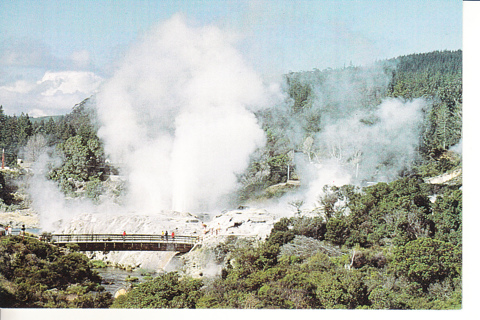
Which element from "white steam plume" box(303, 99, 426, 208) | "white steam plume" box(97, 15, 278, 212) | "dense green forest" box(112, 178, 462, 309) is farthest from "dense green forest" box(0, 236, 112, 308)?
"white steam plume" box(303, 99, 426, 208)

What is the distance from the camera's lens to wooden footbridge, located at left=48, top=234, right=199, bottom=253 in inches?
266

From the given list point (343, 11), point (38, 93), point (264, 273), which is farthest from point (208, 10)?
point (264, 273)

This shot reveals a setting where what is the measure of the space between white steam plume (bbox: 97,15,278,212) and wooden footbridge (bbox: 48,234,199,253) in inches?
17.8

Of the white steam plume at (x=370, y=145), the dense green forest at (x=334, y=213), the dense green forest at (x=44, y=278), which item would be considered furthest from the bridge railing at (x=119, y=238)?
the white steam plume at (x=370, y=145)

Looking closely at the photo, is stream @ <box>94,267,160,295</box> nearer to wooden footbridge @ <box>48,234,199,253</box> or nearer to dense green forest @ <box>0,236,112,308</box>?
dense green forest @ <box>0,236,112,308</box>

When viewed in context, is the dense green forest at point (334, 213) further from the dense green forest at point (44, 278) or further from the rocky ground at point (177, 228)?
the rocky ground at point (177, 228)

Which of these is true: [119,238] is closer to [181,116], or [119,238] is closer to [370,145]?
[181,116]

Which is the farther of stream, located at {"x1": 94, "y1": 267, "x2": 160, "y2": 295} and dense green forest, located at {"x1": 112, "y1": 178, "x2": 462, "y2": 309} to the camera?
stream, located at {"x1": 94, "y1": 267, "x2": 160, "y2": 295}

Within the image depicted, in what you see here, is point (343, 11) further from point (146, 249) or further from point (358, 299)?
point (146, 249)

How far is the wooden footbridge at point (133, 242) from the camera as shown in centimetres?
675

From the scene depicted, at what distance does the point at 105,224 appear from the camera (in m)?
6.79

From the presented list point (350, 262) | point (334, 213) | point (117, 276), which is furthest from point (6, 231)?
point (350, 262)

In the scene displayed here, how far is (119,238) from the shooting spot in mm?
6801
